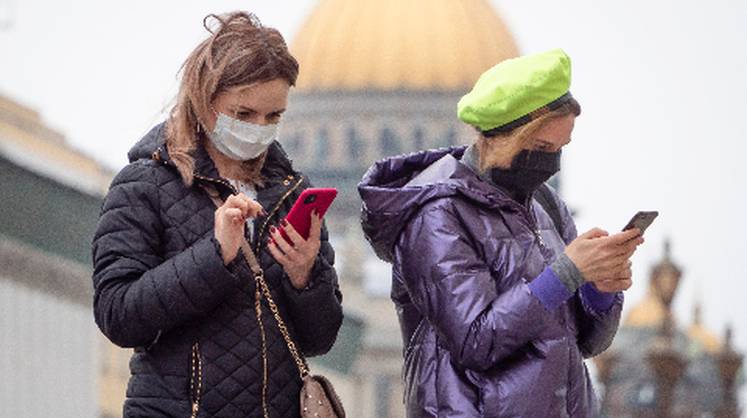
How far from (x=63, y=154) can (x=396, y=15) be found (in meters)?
69.1

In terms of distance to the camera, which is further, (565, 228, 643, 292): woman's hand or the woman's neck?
the woman's neck

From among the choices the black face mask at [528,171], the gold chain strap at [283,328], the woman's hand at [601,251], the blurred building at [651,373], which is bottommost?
the blurred building at [651,373]

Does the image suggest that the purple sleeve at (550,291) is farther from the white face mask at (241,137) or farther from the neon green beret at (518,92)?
the white face mask at (241,137)

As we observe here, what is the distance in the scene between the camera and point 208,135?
16.7 feet

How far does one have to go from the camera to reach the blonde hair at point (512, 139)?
5.12 metres

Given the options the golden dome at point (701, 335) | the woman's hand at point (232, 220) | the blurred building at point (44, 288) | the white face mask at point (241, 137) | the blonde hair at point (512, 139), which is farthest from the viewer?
the golden dome at point (701, 335)

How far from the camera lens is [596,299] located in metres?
5.24

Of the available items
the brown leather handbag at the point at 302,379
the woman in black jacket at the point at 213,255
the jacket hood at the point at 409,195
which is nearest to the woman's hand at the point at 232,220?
the woman in black jacket at the point at 213,255

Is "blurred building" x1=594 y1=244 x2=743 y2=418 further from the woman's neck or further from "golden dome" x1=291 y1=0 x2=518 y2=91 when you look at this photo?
the woman's neck

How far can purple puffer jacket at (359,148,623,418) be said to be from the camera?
5.03 m

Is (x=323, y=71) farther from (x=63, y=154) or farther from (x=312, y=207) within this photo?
(x=312, y=207)

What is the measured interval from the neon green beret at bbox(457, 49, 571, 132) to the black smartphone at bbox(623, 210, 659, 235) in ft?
0.76

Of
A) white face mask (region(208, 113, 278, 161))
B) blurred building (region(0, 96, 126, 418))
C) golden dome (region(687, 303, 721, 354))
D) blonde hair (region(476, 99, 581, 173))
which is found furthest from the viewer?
golden dome (region(687, 303, 721, 354))

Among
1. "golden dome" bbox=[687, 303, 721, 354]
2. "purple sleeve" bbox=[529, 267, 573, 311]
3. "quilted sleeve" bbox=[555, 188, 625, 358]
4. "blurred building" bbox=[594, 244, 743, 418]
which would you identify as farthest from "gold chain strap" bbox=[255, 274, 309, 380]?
"golden dome" bbox=[687, 303, 721, 354]
